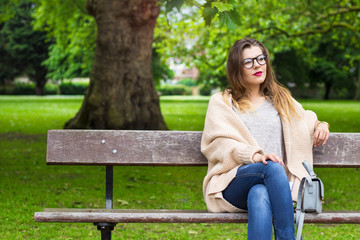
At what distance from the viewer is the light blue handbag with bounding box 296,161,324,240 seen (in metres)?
3.10

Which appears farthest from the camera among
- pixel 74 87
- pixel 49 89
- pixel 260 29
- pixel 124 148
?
pixel 49 89

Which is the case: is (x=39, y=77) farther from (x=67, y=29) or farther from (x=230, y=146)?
(x=230, y=146)

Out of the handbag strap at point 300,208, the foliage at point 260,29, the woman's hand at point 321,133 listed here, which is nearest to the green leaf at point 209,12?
the woman's hand at point 321,133

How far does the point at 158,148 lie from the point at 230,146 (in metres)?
0.68

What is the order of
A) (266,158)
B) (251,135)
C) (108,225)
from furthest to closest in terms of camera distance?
(251,135) < (108,225) < (266,158)

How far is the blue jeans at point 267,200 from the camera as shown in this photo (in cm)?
300

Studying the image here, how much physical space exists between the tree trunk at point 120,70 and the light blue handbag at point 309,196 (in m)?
7.38

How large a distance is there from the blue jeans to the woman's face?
2.11 ft

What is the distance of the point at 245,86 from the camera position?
364 centimetres

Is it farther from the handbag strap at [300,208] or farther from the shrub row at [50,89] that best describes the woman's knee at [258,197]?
the shrub row at [50,89]

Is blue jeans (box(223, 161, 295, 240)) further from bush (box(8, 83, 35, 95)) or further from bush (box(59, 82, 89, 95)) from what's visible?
bush (box(8, 83, 35, 95))

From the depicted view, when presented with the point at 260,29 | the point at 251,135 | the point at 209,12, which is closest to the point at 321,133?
the point at 251,135

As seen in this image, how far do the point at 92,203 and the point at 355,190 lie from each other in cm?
324

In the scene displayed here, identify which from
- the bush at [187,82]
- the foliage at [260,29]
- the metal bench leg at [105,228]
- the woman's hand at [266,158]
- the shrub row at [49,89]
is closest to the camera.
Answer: the woman's hand at [266,158]
